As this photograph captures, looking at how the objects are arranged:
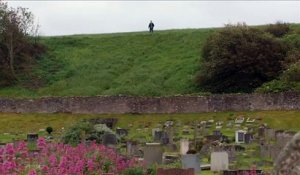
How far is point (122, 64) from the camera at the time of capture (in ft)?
233

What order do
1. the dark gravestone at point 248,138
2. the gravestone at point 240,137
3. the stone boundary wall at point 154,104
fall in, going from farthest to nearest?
the stone boundary wall at point 154,104
the gravestone at point 240,137
the dark gravestone at point 248,138

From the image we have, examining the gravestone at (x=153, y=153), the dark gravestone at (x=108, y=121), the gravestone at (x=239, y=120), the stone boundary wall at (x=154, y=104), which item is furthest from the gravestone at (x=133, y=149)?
the stone boundary wall at (x=154, y=104)

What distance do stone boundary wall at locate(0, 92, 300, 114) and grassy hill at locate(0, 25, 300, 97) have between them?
29.6 ft

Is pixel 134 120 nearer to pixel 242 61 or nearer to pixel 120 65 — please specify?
pixel 242 61

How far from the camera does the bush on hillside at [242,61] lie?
2192 inches

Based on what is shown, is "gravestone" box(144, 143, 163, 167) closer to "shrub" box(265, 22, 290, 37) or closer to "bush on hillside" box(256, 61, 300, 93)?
"bush on hillside" box(256, 61, 300, 93)

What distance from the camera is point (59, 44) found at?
259ft

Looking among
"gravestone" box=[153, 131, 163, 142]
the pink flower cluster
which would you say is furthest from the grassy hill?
the pink flower cluster

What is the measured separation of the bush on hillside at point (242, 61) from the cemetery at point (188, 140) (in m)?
9.77

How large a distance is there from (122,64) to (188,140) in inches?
1642

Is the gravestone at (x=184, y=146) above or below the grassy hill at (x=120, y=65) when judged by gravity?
below

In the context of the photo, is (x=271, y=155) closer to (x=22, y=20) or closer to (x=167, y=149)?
(x=167, y=149)

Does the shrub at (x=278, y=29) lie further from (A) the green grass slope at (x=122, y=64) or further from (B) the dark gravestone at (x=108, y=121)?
Result: (B) the dark gravestone at (x=108, y=121)

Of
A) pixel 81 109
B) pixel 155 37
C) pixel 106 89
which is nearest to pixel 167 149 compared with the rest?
pixel 81 109
